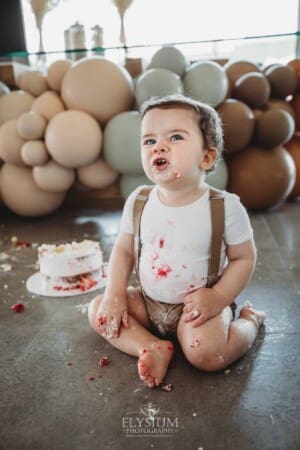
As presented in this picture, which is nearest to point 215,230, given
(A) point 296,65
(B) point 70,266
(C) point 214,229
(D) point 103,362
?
(C) point 214,229

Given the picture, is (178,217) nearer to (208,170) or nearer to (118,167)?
(208,170)

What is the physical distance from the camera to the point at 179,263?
2.85 feet

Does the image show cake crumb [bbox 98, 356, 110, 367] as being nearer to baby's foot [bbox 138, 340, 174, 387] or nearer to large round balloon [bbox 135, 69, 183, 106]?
baby's foot [bbox 138, 340, 174, 387]

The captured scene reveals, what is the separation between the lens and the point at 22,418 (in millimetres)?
711

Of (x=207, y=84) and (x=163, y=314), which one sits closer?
(x=163, y=314)

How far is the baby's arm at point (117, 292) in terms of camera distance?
873 mm

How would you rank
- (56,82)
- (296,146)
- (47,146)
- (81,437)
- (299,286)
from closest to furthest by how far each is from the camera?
1. (81,437)
2. (299,286)
3. (47,146)
4. (56,82)
5. (296,146)

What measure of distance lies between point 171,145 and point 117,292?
0.32 m

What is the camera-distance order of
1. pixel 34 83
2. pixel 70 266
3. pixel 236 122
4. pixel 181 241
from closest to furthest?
1. pixel 181 241
2. pixel 70 266
3. pixel 236 122
4. pixel 34 83

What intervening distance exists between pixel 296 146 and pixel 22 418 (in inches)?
72.2

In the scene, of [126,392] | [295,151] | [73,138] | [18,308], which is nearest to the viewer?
[126,392]

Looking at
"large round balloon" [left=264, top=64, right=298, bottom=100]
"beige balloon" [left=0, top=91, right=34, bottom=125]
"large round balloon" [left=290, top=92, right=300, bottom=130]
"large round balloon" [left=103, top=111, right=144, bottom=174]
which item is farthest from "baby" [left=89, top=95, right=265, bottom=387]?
"large round balloon" [left=290, top=92, right=300, bottom=130]

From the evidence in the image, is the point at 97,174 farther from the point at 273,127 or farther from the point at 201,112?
the point at 201,112

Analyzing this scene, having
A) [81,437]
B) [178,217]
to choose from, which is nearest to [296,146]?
[178,217]
